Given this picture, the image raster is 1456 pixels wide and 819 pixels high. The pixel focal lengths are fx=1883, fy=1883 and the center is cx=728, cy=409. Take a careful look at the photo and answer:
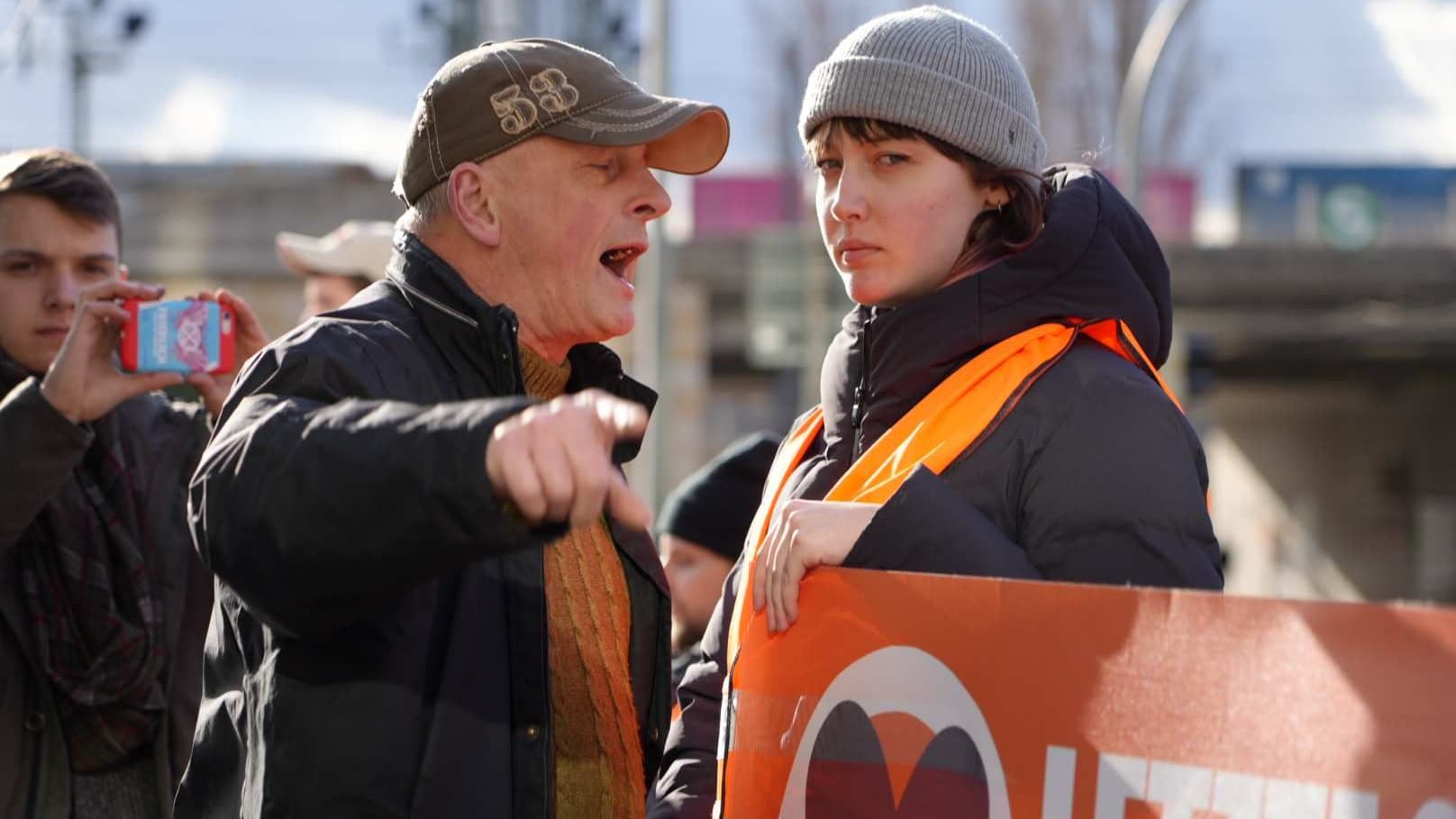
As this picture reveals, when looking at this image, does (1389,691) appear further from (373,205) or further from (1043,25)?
(1043,25)

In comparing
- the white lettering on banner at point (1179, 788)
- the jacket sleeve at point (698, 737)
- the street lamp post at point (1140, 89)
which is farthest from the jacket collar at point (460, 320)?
the street lamp post at point (1140, 89)

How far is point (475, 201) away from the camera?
9.92ft

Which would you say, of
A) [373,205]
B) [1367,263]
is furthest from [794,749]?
[1367,263]

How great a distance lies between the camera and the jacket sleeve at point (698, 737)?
3049 millimetres

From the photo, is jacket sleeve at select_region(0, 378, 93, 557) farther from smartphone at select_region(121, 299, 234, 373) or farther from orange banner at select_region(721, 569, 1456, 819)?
orange banner at select_region(721, 569, 1456, 819)

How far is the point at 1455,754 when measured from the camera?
2.02 m

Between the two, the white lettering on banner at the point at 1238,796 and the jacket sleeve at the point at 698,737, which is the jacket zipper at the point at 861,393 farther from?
the white lettering on banner at the point at 1238,796

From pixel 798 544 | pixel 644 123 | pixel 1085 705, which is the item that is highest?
pixel 644 123

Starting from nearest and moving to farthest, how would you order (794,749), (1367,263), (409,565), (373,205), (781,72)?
1. (409,565)
2. (794,749)
3. (373,205)
4. (1367,263)
5. (781,72)

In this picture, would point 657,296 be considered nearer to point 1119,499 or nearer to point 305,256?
point 305,256

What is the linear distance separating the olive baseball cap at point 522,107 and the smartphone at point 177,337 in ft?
3.01

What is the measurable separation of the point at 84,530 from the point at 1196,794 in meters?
2.41

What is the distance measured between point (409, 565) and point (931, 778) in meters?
0.80

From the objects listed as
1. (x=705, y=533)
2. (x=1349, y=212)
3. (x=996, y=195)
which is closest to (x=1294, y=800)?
(x=996, y=195)
